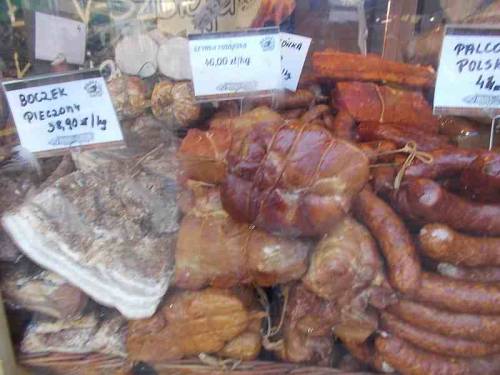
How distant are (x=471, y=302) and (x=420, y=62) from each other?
31.3 inches

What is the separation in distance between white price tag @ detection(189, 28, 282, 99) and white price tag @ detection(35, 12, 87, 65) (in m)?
0.55

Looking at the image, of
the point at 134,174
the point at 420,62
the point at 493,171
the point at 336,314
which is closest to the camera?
the point at 493,171

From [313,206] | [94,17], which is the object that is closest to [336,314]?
[313,206]

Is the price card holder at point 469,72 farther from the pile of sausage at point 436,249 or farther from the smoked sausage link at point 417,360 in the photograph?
the smoked sausage link at point 417,360

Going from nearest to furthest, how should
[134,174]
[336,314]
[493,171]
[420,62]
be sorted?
[493,171]
[336,314]
[134,174]
[420,62]

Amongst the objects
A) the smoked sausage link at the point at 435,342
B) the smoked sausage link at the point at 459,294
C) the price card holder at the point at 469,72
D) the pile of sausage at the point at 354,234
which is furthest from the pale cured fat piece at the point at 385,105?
the smoked sausage link at the point at 435,342

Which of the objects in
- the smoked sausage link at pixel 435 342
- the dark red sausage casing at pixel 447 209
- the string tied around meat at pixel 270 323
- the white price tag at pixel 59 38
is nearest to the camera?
the dark red sausage casing at pixel 447 209

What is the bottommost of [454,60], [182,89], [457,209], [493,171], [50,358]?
[50,358]

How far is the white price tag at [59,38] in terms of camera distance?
5.16 ft

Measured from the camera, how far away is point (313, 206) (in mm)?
1180

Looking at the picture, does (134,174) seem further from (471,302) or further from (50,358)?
(471,302)

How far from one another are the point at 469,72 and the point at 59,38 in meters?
1.32

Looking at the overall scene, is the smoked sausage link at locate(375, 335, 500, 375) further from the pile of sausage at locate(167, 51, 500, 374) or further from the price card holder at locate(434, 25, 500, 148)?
the price card holder at locate(434, 25, 500, 148)

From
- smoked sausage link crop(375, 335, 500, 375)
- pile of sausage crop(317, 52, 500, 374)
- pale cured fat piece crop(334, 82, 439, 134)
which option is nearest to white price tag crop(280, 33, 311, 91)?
pale cured fat piece crop(334, 82, 439, 134)
